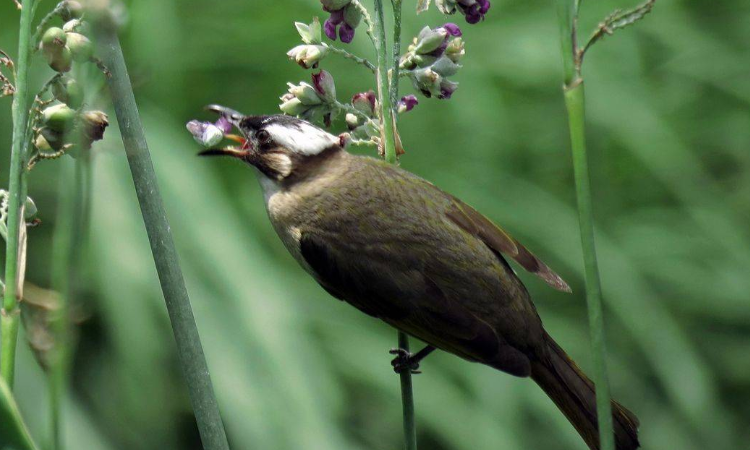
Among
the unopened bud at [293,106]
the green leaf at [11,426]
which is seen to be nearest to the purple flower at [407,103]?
the unopened bud at [293,106]

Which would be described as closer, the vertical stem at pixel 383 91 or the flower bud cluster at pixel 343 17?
the vertical stem at pixel 383 91

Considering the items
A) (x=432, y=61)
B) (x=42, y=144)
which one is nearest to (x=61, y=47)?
(x=42, y=144)

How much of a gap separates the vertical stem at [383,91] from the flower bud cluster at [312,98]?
108 mm

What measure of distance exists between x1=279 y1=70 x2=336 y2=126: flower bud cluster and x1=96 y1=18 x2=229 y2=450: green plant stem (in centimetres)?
58

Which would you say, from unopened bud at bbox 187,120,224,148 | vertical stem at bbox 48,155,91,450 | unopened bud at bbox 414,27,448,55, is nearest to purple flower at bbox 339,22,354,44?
unopened bud at bbox 414,27,448,55

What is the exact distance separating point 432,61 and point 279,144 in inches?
20.2

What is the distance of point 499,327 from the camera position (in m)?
1.72

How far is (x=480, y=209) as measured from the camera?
3.35 meters

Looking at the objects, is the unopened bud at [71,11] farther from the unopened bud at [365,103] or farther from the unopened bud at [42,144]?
the unopened bud at [365,103]

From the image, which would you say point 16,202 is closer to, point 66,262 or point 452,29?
point 66,262

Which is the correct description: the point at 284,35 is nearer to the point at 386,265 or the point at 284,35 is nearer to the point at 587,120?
the point at 587,120

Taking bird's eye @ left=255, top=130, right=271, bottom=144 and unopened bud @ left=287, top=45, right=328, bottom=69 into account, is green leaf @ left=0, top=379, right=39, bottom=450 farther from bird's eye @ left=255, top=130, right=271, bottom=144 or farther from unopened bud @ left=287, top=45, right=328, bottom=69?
bird's eye @ left=255, top=130, right=271, bottom=144

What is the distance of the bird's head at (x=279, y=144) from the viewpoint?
179 cm

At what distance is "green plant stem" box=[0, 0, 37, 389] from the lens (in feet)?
2.51
